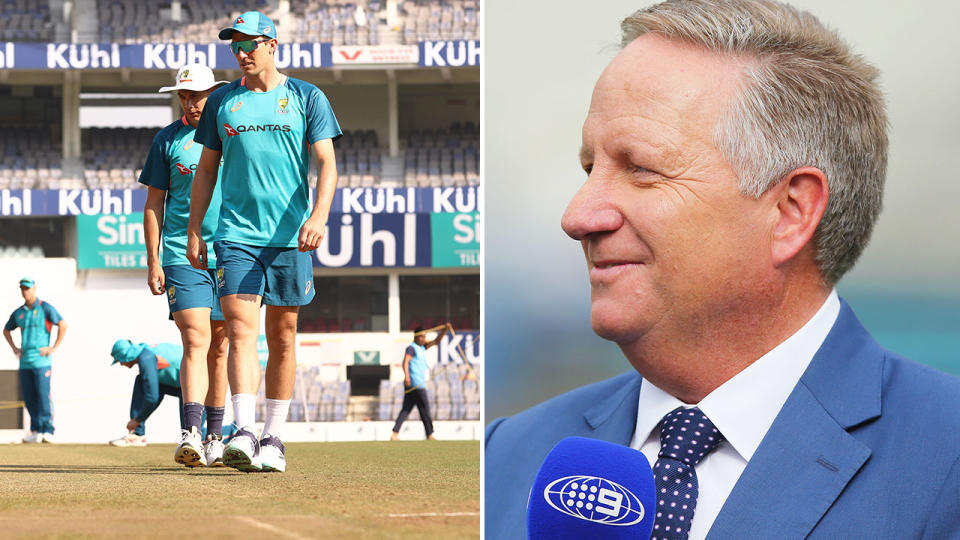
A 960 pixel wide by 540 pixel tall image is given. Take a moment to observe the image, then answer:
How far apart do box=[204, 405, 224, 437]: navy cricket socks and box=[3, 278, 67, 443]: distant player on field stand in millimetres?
3704

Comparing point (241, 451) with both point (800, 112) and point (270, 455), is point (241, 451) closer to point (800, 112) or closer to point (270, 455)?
point (270, 455)

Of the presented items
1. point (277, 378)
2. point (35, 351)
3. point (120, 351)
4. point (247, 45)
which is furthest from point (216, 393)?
point (35, 351)

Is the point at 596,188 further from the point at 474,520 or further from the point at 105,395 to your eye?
the point at 105,395

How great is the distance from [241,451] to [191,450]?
39cm

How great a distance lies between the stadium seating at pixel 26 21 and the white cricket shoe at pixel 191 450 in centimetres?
1114

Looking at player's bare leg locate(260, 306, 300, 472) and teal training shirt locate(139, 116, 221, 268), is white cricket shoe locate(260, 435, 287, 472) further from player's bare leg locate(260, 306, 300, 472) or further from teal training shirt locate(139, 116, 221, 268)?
teal training shirt locate(139, 116, 221, 268)

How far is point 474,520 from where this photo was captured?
5.69ft

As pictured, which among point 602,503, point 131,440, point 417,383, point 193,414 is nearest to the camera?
point 602,503

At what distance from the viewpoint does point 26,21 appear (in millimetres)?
12711

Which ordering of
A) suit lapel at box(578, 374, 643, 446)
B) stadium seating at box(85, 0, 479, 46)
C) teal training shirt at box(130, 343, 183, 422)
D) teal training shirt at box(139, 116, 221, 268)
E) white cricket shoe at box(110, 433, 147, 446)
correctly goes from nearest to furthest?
suit lapel at box(578, 374, 643, 446), teal training shirt at box(139, 116, 221, 268), teal training shirt at box(130, 343, 183, 422), white cricket shoe at box(110, 433, 147, 446), stadium seating at box(85, 0, 479, 46)

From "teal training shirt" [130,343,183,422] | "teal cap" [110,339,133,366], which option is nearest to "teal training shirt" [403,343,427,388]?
"teal training shirt" [130,343,183,422]

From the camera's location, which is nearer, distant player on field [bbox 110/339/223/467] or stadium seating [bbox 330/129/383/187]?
distant player on field [bbox 110/339/223/467]

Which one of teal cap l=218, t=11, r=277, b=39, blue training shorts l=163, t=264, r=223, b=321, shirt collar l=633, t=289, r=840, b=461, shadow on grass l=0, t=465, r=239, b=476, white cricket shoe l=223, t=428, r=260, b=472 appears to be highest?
teal cap l=218, t=11, r=277, b=39

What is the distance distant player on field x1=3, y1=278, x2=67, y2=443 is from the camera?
6.53 meters
